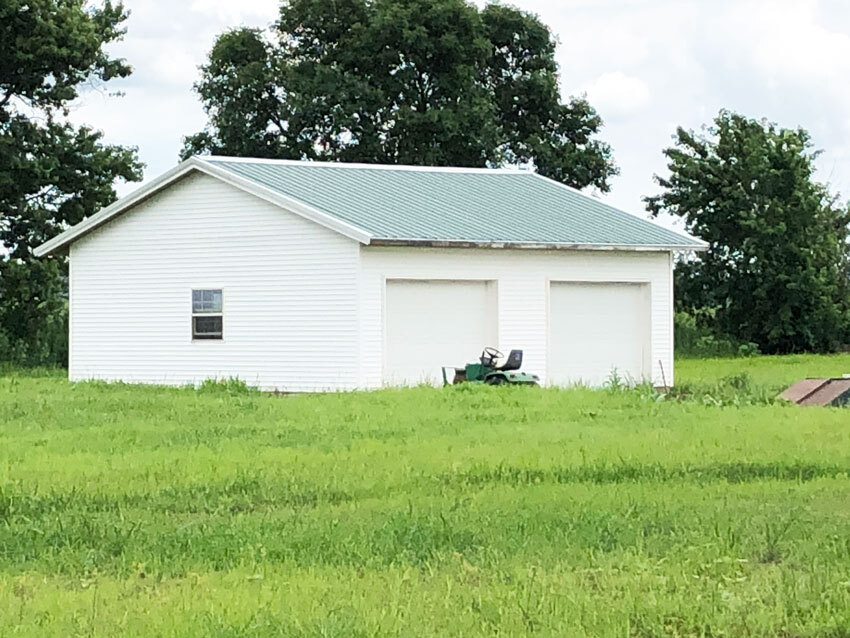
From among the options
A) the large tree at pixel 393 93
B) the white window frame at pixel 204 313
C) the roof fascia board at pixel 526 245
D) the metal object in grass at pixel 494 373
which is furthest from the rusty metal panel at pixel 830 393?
the large tree at pixel 393 93

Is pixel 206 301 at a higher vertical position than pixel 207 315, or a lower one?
higher

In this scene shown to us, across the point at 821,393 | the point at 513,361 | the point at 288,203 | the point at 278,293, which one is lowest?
the point at 821,393

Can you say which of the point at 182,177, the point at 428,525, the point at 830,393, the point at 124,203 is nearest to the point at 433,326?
the point at 182,177

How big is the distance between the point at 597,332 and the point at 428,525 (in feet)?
64.9

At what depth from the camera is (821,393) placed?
2294 centimetres

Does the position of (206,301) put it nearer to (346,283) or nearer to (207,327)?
(207,327)

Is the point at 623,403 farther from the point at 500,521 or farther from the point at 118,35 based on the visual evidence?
the point at 118,35

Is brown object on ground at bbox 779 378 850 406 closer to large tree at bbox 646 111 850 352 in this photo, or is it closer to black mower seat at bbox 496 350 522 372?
black mower seat at bbox 496 350 522 372

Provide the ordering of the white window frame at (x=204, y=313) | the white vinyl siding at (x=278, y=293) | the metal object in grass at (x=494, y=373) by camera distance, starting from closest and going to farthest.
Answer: the metal object in grass at (x=494, y=373), the white vinyl siding at (x=278, y=293), the white window frame at (x=204, y=313)

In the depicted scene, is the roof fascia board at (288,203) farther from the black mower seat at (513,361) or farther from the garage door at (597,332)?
the garage door at (597,332)

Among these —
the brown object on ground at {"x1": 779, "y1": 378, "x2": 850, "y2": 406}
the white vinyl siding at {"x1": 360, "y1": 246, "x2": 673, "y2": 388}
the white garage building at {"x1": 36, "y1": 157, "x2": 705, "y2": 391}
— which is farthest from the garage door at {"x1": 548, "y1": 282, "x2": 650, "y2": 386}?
the brown object on ground at {"x1": 779, "y1": 378, "x2": 850, "y2": 406}

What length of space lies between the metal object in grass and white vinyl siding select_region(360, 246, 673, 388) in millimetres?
1651

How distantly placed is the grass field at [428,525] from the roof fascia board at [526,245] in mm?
7341

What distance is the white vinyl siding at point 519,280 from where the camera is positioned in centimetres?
2695
